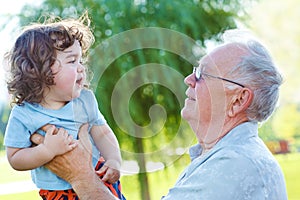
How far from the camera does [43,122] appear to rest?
1413 mm

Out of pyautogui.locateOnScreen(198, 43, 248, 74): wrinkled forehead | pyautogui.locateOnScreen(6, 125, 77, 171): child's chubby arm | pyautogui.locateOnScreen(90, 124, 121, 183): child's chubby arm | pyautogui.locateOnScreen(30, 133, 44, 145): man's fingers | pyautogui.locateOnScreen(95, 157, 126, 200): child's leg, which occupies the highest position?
pyautogui.locateOnScreen(198, 43, 248, 74): wrinkled forehead

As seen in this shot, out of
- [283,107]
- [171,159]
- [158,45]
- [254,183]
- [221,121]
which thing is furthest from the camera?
[283,107]

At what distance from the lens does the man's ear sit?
1385 millimetres

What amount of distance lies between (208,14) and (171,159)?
642mm

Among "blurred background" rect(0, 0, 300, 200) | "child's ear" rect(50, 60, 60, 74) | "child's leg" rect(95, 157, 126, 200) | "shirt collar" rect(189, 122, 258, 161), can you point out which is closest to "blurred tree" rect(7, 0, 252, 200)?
"blurred background" rect(0, 0, 300, 200)

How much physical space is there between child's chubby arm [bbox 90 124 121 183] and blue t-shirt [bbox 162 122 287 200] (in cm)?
21

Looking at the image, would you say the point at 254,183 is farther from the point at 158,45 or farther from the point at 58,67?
the point at 158,45

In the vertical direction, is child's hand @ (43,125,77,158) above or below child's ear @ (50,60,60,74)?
below

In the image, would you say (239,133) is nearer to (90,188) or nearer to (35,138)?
(90,188)

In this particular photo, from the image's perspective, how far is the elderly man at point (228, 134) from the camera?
127 cm

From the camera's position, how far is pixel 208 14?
2.48 metres

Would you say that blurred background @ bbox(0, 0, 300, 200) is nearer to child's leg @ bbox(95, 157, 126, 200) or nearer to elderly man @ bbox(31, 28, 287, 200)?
child's leg @ bbox(95, 157, 126, 200)

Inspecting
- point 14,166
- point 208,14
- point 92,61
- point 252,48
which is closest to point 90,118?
point 14,166

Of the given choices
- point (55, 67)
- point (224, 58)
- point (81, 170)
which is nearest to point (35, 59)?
point (55, 67)
